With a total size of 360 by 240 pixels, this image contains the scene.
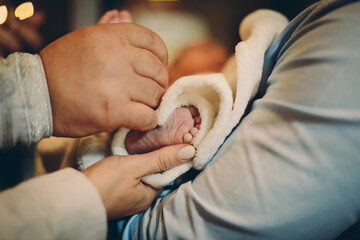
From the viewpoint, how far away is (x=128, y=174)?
0.45m

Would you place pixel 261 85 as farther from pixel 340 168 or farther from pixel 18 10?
pixel 18 10

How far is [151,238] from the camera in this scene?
44cm

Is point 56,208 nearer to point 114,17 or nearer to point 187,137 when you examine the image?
point 187,137

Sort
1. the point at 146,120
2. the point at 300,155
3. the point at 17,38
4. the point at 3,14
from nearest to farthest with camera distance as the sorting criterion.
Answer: the point at 300,155
the point at 146,120
the point at 3,14
the point at 17,38

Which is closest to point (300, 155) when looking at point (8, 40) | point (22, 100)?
point (22, 100)

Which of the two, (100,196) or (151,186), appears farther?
(151,186)

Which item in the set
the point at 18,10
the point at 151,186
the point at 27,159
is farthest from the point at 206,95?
the point at 27,159

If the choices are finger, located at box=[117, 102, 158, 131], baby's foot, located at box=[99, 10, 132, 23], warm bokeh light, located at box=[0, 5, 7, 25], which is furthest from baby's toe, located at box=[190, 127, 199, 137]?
warm bokeh light, located at box=[0, 5, 7, 25]

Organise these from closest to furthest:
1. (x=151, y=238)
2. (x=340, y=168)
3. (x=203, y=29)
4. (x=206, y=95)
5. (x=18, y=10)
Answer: (x=340, y=168) → (x=151, y=238) → (x=206, y=95) → (x=18, y=10) → (x=203, y=29)

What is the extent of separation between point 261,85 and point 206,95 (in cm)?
14

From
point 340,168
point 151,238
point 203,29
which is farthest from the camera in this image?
point 203,29

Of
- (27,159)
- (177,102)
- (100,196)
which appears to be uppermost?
(177,102)

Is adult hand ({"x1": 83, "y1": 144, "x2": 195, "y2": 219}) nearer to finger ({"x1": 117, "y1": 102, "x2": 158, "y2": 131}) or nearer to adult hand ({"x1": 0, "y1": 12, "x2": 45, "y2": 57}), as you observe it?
finger ({"x1": 117, "y1": 102, "x2": 158, "y2": 131})

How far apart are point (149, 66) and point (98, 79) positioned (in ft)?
0.34
